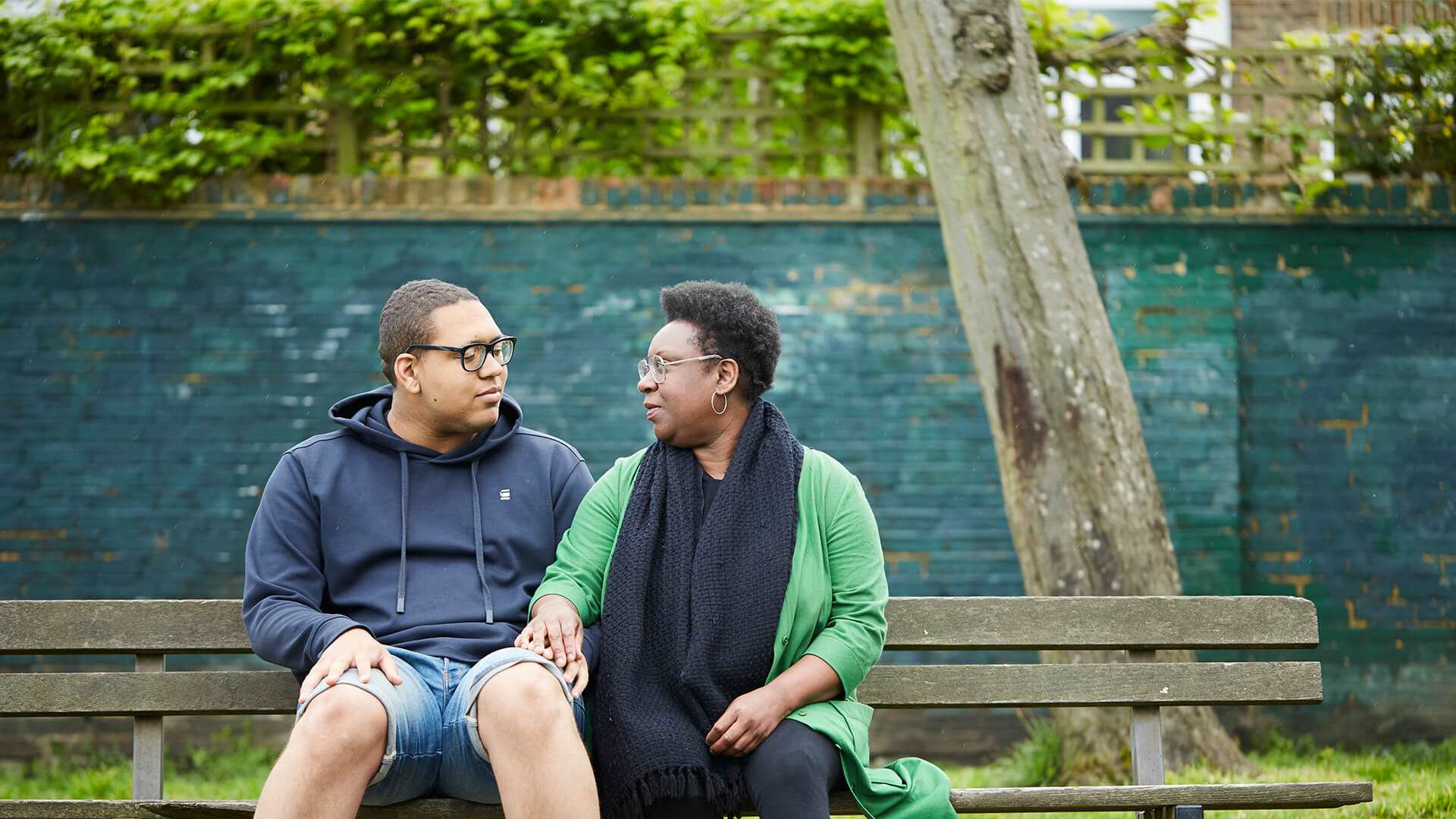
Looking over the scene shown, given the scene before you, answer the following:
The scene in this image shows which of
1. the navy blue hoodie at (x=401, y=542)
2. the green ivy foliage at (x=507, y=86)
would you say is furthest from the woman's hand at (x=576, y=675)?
the green ivy foliage at (x=507, y=86)

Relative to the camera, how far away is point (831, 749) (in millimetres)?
3102

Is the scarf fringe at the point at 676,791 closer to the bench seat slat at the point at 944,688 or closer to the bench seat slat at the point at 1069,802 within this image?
the bench seat slat at the point at 1069,802

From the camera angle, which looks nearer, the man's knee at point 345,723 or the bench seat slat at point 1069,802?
the man's knee at point 345,723

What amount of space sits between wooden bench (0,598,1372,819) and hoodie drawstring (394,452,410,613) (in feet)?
1.54

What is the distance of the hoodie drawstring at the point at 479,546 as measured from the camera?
334cm

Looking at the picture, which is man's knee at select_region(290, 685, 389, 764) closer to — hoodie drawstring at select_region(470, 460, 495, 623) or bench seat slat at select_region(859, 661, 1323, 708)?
hoodie drawstring at select_region(470, 460, 495, 623)

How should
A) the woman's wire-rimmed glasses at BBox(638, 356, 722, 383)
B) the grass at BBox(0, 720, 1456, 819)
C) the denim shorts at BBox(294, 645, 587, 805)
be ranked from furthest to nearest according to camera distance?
the grass at BBox(0, 720, 1456, 819), the woman's wire-rimmed glasses at BBox(638, 356, 722, 383), the denim shorts at BBox(294, 645, 587, 805)

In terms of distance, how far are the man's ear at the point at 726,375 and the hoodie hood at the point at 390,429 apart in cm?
55

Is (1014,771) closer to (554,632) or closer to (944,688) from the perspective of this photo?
(944,688)

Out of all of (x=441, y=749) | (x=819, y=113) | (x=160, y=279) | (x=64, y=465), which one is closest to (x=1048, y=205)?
(x=819, y=113)

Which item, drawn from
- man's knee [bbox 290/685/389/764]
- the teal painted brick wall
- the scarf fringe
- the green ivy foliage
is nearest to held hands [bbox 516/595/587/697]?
the scarf fringe

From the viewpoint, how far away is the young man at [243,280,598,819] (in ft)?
9.34

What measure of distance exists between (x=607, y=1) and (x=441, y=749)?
4411mm

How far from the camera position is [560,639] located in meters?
3.15
